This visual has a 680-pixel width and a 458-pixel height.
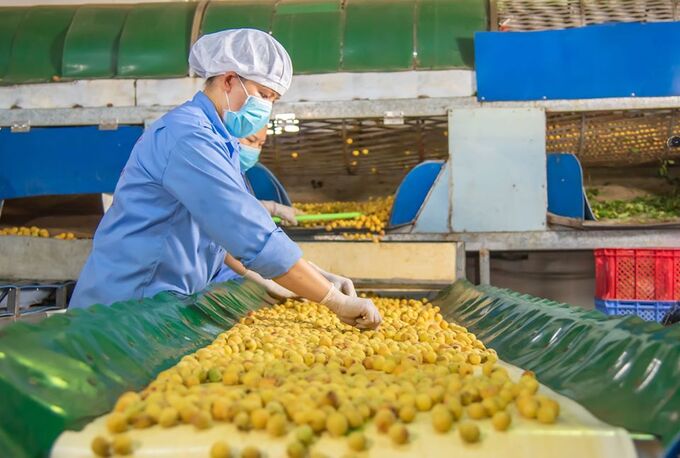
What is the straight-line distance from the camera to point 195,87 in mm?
5430

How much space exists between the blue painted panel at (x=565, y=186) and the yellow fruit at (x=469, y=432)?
14.1 ft

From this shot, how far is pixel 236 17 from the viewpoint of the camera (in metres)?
5.57

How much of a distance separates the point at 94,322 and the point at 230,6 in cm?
466

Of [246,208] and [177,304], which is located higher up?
[246,208]

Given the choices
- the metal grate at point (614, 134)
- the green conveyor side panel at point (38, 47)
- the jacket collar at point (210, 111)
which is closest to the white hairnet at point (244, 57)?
the jacket collar at point (210, 111)

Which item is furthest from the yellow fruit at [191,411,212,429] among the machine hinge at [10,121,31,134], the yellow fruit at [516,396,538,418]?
the machine hinge at [10,121,31,134]

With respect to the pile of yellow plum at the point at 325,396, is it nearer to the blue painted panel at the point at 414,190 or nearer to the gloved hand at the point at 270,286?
the gloved hand at the point at 270,286

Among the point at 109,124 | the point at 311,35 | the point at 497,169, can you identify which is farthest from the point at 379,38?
the point at 109,124

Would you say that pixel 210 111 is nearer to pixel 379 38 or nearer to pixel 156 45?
pixel 379 38

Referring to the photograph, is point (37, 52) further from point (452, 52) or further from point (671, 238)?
point (671, 238)

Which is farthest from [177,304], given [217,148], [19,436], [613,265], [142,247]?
[613,265]

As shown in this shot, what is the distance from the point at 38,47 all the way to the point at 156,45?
107 cm

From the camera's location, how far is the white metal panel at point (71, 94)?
5445mm

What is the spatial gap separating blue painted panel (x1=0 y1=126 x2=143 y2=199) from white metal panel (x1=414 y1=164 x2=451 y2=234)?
2472 millimetres
